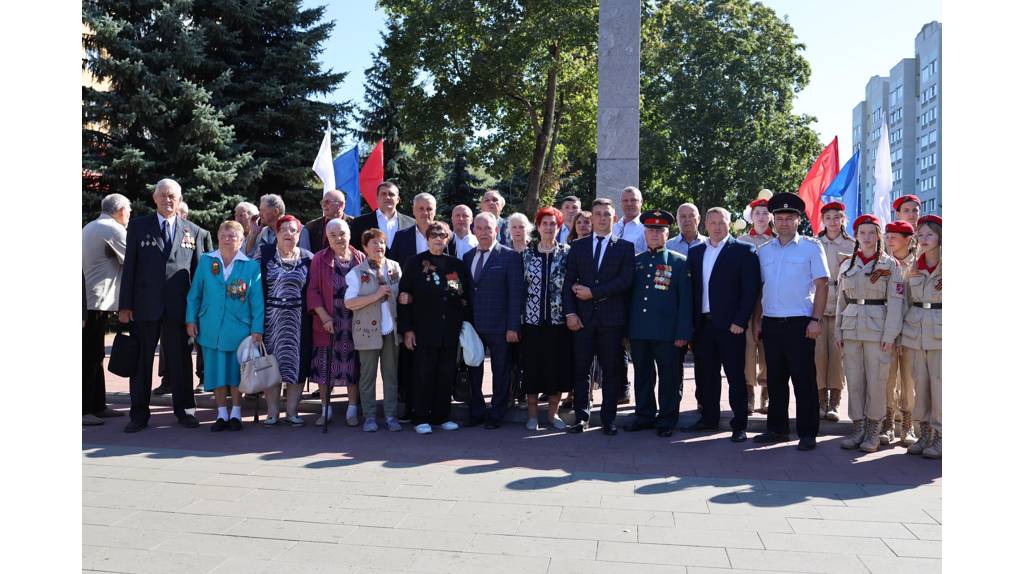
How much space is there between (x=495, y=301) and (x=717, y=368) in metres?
2.05

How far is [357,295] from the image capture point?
708 cm

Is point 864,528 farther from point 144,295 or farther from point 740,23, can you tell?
point 740,23

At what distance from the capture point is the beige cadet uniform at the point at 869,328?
20.9 ft

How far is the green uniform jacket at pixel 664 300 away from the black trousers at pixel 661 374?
0.11 m

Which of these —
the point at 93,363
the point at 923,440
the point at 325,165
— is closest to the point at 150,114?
the point at 325,165

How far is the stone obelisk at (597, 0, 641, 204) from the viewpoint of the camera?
474 inches

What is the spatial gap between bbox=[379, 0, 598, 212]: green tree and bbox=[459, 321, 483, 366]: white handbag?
2037cm

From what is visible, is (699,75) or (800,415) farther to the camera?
(699,75)

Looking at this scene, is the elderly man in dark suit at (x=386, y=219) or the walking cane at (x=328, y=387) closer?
the walking cane at (x=328, y=387)

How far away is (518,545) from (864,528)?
1974 mm

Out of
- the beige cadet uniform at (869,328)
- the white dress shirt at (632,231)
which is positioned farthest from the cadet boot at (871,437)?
the white dress shirt at (632,231)

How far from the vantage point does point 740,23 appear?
35.0 meters

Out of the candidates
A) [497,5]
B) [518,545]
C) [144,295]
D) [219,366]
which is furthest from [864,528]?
[497,5]

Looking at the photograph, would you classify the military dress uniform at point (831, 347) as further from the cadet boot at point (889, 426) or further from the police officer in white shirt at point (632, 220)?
the police officer in white shirt at point (632, 220)
